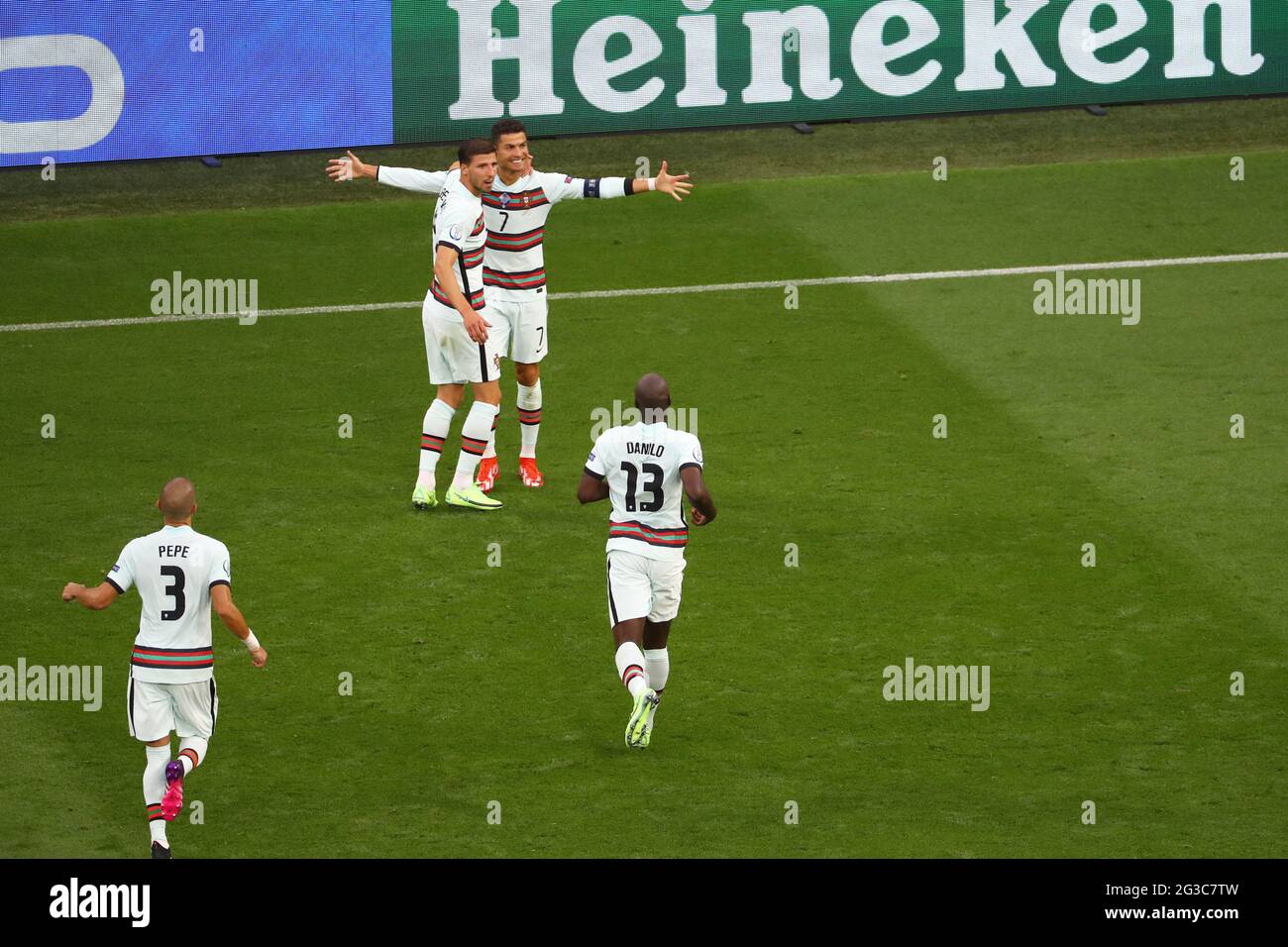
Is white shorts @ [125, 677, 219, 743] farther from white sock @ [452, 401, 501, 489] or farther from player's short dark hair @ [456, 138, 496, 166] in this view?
player's short dark hair @ [456, 138, 496, 166]

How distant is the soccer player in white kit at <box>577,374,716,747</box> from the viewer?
36.5 ft

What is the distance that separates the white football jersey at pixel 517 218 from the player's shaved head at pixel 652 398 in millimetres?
4046

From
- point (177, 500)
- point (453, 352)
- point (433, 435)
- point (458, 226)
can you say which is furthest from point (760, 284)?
point (177, 500)

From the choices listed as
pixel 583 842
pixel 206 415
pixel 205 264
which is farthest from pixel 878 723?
pixel 205 264

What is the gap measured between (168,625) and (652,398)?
2848 mm

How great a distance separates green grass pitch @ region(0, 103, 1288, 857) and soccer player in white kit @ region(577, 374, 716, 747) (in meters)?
0.58

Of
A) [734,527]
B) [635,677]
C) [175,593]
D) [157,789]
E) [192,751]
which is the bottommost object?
[157,789]

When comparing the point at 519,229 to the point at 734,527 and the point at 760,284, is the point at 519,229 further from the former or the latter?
the point at 760,284

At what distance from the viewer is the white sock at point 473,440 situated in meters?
14.8

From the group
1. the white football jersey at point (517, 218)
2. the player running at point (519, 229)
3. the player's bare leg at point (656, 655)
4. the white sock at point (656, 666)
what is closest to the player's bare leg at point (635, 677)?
the player's bare leg at point (656, 655)

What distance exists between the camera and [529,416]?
15539 millimetres

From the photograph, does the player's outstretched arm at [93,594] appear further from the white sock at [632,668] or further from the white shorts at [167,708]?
the white sock at [632,668]

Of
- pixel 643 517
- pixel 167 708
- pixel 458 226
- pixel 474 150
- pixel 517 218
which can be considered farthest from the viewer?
pixel 517 218

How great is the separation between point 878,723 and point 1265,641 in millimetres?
2708
